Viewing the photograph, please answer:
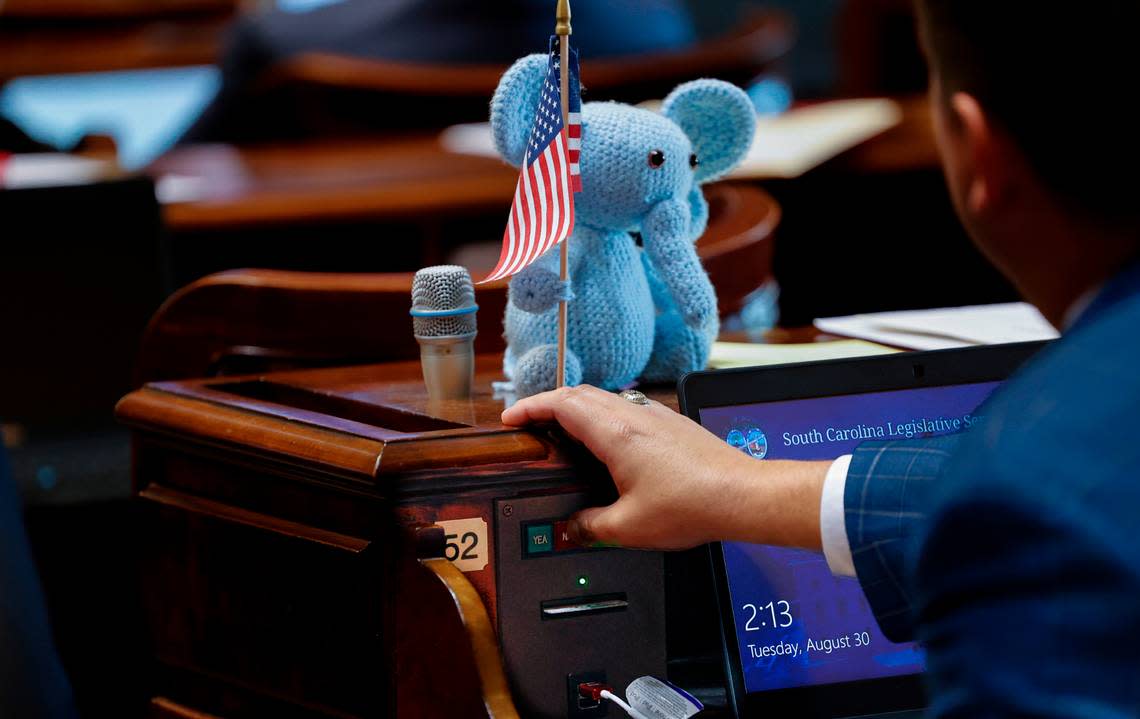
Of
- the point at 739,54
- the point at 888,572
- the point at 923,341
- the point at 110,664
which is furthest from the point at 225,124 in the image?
the point at 888,572

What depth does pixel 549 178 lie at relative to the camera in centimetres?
105

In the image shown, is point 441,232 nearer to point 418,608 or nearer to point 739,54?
point 739,54

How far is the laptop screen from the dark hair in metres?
0.44

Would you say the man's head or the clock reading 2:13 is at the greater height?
the man's head

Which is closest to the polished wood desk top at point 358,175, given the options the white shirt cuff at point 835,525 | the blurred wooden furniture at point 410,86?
the blurred wooden furniture at point 410,86

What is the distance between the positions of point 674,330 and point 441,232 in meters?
1.81

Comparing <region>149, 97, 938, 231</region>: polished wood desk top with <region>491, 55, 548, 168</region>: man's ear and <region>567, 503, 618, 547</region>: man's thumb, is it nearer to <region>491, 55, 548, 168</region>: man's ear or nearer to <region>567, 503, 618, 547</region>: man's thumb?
<region>491, 55, 548, 168</region>: man's ear

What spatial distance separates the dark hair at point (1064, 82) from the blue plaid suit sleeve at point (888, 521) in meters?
0.29

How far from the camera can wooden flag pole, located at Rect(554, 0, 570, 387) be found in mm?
1022

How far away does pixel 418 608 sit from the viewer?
1.02 meters

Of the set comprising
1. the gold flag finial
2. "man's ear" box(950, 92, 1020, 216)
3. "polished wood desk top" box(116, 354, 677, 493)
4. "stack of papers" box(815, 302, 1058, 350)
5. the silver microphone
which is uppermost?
the gold flag finial

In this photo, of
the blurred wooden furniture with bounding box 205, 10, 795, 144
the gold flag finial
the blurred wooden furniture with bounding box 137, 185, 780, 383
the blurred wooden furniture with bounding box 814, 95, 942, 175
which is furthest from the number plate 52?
the blurred wooden furniture with bounding box 205, 10, 795, 144

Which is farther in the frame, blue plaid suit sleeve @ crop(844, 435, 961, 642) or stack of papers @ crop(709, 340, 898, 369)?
stack of papers @ crop(709, 340, 898, 369)

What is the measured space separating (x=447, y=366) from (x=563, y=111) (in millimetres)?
259
